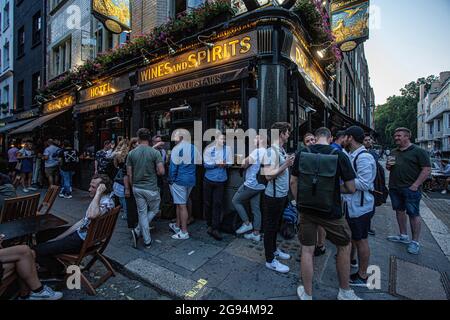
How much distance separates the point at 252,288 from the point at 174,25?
6399 mm

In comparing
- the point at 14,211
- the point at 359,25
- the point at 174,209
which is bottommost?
the point at 174,209

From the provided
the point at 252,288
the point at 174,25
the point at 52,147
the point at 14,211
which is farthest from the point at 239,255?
the point at 52,147

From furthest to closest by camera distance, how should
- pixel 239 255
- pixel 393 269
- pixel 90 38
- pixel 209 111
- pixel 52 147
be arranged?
1. pixel 90 38
2. pixel 52 147
3. pixel 209 111
4. pixel 239 255
5. pixel 393 269

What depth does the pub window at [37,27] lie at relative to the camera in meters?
15.2

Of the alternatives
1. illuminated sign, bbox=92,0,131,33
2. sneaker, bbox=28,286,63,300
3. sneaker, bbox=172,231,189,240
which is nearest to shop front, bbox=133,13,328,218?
sneaker, bbox=172,231,189,240

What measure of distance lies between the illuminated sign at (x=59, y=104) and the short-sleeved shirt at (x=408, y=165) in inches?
489

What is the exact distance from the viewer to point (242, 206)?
15.1ft

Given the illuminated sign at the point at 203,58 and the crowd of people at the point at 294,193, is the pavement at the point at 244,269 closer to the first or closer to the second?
the crowd of people at the point at 294,193

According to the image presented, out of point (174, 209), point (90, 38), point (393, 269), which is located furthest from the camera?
point (90, 38)

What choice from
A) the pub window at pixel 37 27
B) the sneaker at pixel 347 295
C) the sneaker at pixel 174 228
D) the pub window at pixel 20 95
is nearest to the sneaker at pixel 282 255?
the sneaker at pixel 347 295

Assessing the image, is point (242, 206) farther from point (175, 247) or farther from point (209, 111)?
point (209, 111)

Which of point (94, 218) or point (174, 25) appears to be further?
point (174, 25)

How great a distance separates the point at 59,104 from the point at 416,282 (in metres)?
14.9

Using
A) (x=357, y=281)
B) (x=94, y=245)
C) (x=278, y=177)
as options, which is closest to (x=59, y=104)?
(x=94, y=245)
